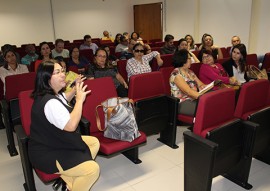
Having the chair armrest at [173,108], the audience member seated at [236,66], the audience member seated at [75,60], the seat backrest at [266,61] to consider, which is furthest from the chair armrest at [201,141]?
the seat backrest at [266,61]

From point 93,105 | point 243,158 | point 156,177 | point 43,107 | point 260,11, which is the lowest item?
point 156,177

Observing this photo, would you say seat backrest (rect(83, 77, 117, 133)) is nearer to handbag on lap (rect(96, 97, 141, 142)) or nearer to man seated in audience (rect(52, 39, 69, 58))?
handbag on lap (rect(96, 97, 141, 142))

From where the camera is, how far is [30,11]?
9.44 metres

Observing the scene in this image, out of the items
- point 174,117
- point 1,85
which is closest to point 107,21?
point 1,85

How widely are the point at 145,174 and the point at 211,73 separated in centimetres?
165

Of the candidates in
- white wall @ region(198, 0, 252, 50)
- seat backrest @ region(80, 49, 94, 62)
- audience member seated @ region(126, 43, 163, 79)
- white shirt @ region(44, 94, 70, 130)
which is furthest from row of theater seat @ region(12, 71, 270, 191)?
white wall @ region(198, 0, 252, 50)

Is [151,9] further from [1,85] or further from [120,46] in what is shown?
[1,85]

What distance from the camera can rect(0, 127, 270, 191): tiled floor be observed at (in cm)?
233

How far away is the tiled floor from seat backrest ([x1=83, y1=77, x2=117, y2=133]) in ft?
1.59

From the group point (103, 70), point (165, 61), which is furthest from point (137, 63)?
point (165, 61)

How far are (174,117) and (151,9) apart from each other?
8794 millimetres

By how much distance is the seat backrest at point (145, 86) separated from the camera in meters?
2.76

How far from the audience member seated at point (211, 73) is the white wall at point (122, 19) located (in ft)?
14.9

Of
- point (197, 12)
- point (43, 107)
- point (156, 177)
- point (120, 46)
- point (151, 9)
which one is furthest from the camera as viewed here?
point (151, 9)
